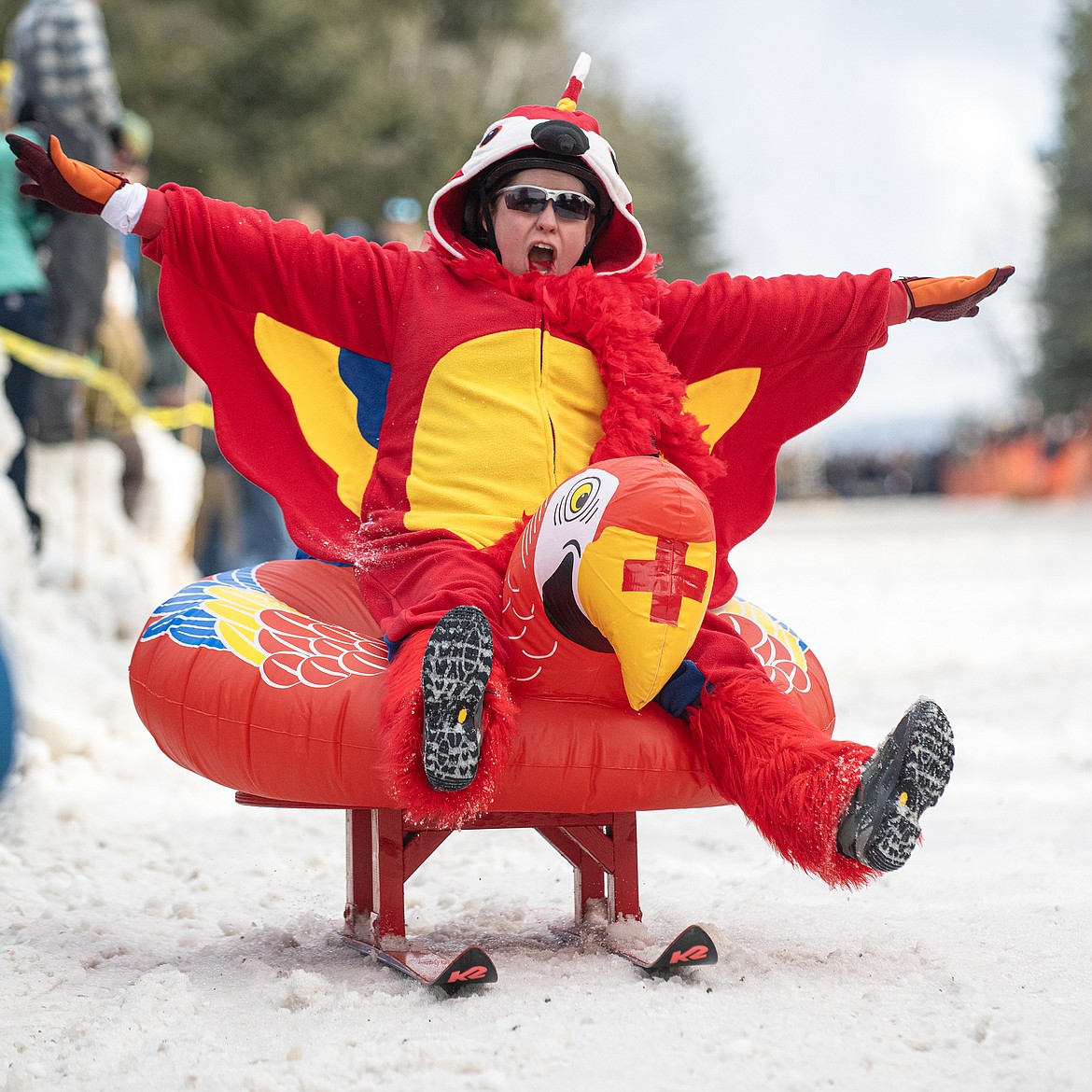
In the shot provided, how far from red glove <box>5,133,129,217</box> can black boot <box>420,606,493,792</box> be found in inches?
45.6

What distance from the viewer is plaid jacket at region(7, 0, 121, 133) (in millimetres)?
5703

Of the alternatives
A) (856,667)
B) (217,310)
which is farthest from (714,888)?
(856,667)

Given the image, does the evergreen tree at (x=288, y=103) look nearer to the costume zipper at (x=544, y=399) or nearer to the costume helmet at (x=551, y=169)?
the costume helmet at (x=551, y=169)

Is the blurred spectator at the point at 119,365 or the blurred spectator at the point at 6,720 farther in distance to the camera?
the blurred spectator at the point at 119,365

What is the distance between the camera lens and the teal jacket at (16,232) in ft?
18.4

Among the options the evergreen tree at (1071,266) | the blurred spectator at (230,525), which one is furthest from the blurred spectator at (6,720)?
the evergreen tree at (1071,266)

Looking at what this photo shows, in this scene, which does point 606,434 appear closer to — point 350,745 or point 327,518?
point 327,518

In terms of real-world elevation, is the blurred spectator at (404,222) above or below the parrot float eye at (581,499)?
above

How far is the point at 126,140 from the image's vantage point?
20.4ft

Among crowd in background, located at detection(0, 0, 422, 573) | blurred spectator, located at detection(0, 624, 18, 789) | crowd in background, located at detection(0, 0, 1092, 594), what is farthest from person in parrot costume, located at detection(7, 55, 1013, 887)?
crowd in background, located at detection(0, 0, 422, 573)

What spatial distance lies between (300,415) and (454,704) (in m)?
1.03

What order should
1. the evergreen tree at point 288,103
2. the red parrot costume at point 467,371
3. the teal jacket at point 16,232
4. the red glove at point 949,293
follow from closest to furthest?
the red parrot costume at point 467,371 → the red glove at point 949,293 → the teal jacket at point 16,232 → the evergreen tree at point 288,103

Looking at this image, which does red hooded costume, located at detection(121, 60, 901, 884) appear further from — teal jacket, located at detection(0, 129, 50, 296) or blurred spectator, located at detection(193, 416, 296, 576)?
blurred spectator, located at detection(193, 416, 296, 576)

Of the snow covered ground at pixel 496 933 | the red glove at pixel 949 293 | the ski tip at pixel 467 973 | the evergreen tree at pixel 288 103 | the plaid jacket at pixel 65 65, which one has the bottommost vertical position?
the snow covered ground at pixel 496 933
